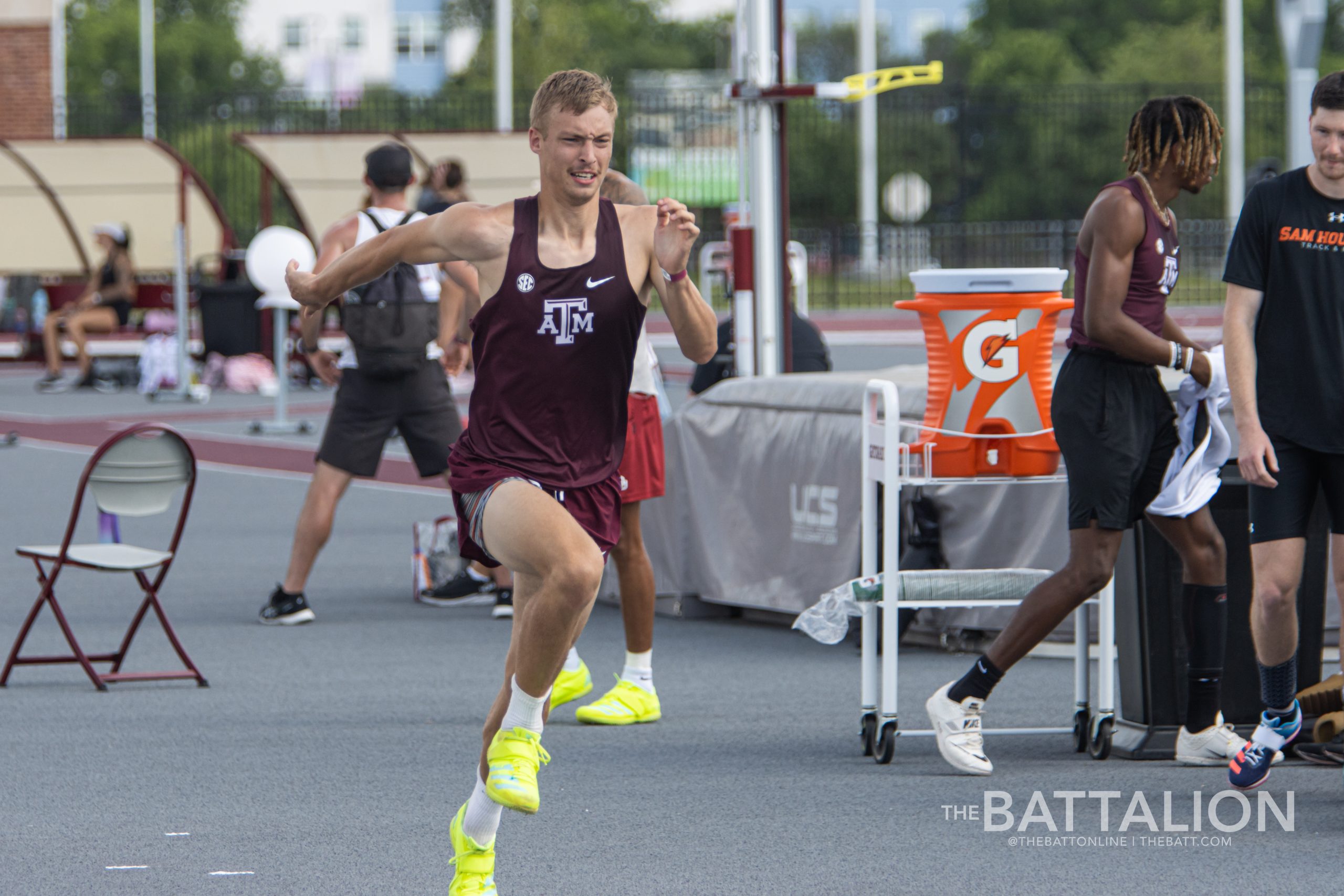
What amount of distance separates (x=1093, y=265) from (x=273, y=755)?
3006 millimetres

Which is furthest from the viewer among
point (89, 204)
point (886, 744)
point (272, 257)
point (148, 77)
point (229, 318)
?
point (148, 77)

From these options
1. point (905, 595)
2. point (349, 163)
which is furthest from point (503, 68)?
point (905, 595)

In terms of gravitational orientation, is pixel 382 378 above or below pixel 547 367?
below

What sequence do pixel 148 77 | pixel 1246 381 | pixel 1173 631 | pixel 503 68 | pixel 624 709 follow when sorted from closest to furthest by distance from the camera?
pixel 1246 381 → pixel 1173 631 → pixel 624 709 → pixel 503 68 → pixel 148 77

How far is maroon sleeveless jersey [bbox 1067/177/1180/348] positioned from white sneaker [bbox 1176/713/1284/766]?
1.25m

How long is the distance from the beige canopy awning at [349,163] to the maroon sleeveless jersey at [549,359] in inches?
645

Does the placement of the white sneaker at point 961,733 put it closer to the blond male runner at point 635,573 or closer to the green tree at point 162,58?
the blond male runner at point 635,573

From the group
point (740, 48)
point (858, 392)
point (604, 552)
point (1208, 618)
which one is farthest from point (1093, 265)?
point (740, 48)

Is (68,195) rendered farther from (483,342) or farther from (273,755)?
(483,342)

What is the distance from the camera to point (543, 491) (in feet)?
14.7

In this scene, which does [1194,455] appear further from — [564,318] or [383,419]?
[383,419]

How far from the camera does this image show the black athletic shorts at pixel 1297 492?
527 cm

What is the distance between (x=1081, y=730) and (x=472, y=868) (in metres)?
2.46

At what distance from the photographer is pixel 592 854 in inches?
197
